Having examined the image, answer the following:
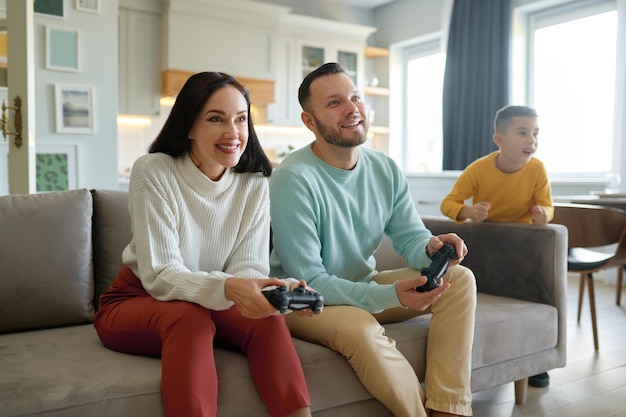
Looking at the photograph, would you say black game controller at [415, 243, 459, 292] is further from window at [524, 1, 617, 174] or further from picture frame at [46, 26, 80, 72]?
window at [524, 1, 617, 174]

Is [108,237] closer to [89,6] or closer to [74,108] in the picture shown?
[74,108]

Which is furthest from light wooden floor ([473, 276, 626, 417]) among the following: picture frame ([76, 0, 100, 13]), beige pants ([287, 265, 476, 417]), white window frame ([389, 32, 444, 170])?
white window frame ([389, 32, 444, 170])

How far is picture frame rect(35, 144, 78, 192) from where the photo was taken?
384 cm

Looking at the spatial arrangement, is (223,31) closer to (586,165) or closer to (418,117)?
(418,117)

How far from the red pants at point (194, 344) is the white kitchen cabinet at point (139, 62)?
4481 millimetres

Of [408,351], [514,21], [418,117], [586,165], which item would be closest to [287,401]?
[408,351]

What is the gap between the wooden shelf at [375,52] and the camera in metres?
6.91

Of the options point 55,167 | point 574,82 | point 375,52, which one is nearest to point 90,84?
point 55,167

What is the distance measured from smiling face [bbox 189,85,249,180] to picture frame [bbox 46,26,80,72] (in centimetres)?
284

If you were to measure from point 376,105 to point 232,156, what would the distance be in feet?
19.9

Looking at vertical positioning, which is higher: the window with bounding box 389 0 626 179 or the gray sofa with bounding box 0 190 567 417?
the window with bounding box 389 0 626 179

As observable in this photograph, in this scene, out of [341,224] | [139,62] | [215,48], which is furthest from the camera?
[215,48]

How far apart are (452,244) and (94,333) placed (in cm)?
100

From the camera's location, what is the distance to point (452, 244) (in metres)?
1.61
